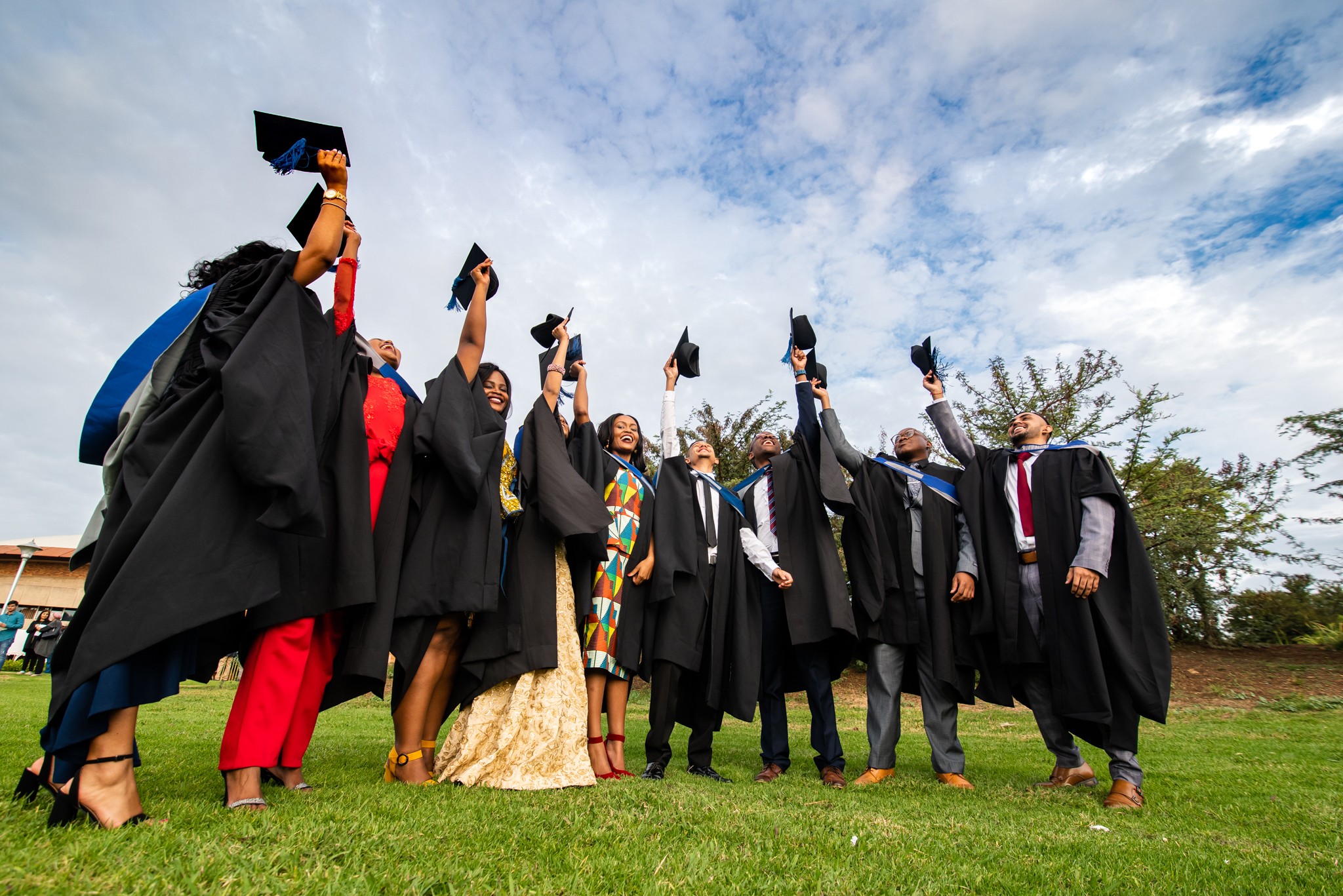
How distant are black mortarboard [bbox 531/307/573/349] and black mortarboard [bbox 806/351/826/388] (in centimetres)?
197

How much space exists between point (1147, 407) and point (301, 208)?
18318 millimetres

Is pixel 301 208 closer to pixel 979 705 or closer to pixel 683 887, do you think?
pixel 683 887

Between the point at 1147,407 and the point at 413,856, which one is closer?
the point at 413,856

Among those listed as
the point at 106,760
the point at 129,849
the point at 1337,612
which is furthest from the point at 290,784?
the point at 1337,612

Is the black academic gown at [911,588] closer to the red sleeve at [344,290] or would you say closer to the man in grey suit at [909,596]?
the man in grey suit at [909,596]

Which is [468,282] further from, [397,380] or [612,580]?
[612,580]

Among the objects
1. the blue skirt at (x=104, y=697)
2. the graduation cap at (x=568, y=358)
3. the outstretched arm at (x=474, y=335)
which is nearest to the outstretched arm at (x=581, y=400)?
the graduation cap at (x=568, y=358)

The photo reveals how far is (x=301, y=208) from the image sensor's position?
339cm

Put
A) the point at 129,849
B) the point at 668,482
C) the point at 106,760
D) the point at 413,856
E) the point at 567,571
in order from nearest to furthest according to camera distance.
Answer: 1. the point at 129,849
2. the point at 413,856
3. the point at 106,760
4. the point at 567,571
5. the point at 668,482

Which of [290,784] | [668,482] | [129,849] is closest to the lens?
[129,849]

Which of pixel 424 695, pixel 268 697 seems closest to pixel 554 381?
pixel 424 695

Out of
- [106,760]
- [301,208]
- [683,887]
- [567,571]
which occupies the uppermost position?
[301,208]

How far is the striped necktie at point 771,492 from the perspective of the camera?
18.1 feet

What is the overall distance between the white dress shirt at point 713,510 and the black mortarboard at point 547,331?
1010mm
